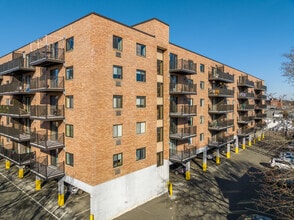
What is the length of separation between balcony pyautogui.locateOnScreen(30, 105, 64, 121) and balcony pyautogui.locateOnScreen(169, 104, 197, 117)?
10.8 metres

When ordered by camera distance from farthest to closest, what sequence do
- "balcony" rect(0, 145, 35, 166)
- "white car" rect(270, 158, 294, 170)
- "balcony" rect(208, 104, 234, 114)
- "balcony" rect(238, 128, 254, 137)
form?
"balcony" rect(238, 128, 254, 137) → "balcony" rect(208, 104, 234, 114) → "balcony" rect(0, 145, 35, 166) → "white car" rect(270, 158, 294, 170)

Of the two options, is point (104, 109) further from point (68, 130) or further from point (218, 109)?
point (218, 109)

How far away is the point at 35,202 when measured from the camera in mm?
17359

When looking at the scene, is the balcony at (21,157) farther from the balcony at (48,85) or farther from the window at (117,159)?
the window at (117,159)

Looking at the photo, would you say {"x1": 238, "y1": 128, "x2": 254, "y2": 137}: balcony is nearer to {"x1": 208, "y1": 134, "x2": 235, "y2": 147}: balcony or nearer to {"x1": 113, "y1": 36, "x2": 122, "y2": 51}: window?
{"x1": 208, "y1": 134, "x2": 235, "y2": 147}: balcony

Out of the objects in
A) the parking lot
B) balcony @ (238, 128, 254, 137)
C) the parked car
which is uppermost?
balcony @ (238, 128, 254, 137)

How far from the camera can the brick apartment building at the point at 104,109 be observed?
14250 millimetres

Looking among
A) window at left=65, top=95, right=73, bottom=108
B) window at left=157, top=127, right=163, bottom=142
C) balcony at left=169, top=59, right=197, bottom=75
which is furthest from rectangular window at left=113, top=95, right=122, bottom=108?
balcony at left=169, top=59, right=197, bottom=75

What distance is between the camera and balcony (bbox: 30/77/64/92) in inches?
627

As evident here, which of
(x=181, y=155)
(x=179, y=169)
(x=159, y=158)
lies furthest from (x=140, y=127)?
(x=179, y=169)

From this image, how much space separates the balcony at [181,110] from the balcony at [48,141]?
1105 centimetres

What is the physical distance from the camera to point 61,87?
1625 cm

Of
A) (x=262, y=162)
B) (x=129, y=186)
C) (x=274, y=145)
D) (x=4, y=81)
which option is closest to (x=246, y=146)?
(x=262, y=162)

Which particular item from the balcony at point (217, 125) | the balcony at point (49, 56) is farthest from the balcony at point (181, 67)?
the balcony at point (49, 56)
